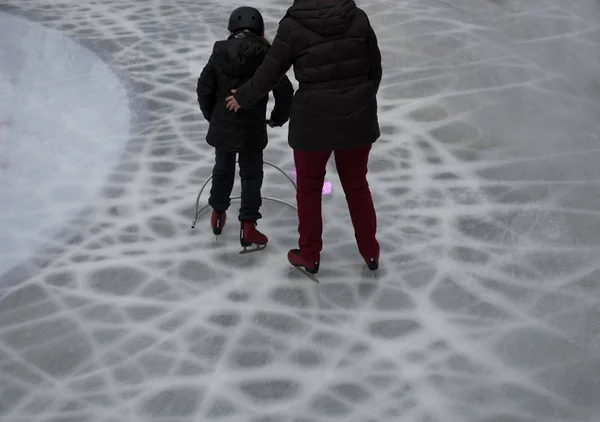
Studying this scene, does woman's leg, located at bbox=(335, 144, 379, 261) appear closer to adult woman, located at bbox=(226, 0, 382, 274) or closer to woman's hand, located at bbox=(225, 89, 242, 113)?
adult woman, located at bbox=(226, 0, 382, 274)

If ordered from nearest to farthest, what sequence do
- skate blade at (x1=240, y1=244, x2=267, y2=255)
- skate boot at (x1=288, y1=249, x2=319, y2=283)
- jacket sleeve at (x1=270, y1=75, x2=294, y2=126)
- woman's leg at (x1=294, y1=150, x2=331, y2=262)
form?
woman's leg at (x1=294, y1=150, x2=331, y2=262)
jacket sleeve at (x1=270, y1=75, x2=294, y2=126)
skate boot at (x1=288, y1=249, x2=319, y2=283)
skate blade at (x1=240, y1=244, x2=267, y2=255)

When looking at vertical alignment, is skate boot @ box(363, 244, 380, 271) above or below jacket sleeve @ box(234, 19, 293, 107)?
below

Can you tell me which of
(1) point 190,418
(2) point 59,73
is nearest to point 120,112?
(2) point 59,73

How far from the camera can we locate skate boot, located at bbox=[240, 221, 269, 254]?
12.8ft

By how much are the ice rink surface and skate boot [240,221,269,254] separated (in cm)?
8

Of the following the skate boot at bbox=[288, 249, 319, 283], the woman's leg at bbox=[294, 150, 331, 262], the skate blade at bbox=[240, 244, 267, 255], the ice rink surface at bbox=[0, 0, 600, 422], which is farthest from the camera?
the skate blade at bbox=[240, 244, 267, 255]

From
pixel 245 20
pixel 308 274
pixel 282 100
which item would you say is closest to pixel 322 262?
pixel 308 274

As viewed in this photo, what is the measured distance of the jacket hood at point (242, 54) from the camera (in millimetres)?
3498

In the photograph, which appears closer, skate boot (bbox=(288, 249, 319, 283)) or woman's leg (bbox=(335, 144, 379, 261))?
woman's leg (bbox=(335, 144, 379, 261))

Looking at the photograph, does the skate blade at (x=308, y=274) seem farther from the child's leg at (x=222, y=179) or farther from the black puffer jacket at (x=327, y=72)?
the black puffer jacket at (x=327, y=72)

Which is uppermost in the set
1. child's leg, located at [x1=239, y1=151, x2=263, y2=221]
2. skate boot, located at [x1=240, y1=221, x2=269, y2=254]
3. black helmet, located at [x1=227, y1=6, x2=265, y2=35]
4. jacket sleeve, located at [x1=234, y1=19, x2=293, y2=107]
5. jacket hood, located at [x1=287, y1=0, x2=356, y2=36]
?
jacket hood, located at [x1=287, y1=0, x2=356, y2=36]

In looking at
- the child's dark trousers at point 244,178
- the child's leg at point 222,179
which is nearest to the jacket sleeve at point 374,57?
the child's dark trousers at point 244,178

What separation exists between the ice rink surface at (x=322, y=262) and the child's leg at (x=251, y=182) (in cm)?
21

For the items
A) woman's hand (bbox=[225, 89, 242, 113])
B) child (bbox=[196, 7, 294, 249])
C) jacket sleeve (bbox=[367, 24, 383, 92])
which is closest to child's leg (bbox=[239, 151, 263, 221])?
child (bbox=[196, 7, 294, 249])
